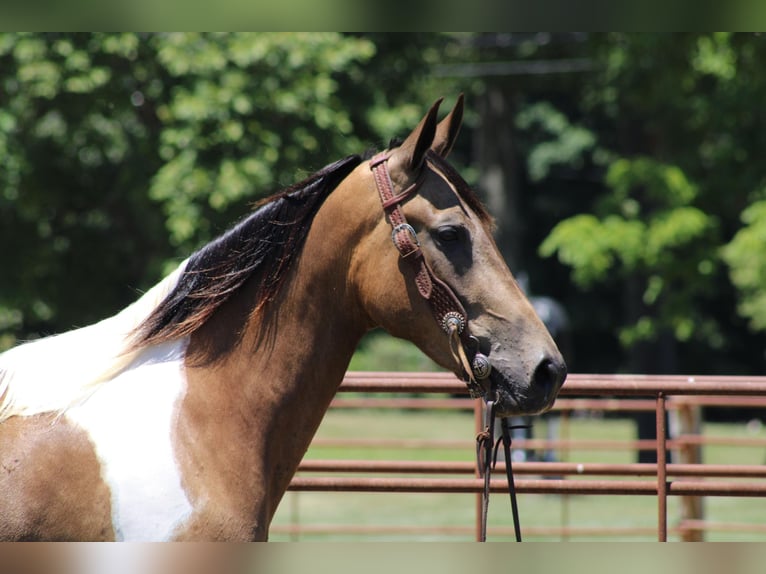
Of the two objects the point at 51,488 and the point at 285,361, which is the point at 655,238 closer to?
the point at 285,361

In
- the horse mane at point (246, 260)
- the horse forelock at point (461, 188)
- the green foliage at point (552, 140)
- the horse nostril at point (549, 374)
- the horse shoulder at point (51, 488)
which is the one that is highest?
the green foliage at point (552, 140)

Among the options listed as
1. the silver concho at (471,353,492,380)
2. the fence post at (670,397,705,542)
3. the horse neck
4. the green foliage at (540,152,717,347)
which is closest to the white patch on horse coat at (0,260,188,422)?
the horse neck

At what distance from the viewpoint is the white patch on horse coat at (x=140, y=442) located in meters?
2.56

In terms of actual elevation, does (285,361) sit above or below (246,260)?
below

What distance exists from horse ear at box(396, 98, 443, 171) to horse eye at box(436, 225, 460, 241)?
19cm

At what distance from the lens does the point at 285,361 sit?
2.83m

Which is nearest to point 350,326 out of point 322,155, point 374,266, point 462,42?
point 374,266

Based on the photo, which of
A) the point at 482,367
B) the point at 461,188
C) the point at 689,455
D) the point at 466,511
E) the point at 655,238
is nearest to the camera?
the point at 482,367

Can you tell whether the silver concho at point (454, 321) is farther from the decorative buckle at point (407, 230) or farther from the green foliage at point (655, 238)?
the green foliage at point (655, 238)

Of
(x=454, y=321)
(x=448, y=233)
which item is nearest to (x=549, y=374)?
(x=454, y=321)

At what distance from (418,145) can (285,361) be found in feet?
2.32

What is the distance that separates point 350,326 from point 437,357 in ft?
0.92

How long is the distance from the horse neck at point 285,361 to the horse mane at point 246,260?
0.12 ft

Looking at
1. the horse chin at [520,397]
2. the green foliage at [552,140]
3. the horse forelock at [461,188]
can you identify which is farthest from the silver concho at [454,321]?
the green foliage at [552,140]
